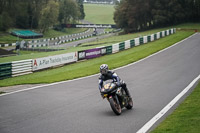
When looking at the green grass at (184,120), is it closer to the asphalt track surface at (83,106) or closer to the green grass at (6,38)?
the asphalt track surface at (83,106)

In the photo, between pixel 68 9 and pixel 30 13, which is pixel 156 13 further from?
pixel 68 9

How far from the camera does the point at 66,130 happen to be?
9906 mm

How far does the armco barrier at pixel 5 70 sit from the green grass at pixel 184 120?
54.5ft

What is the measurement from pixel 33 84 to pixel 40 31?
269 feet

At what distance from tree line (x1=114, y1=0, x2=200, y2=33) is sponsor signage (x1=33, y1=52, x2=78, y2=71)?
53.2 m

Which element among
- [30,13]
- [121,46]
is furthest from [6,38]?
[121,46]

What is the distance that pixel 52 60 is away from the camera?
31766 millimetres

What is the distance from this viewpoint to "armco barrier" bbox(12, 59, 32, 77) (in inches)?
1071

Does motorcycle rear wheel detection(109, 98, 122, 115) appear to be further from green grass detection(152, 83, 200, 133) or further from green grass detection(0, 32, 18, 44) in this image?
green grass detection(0, 32, 18, 44)

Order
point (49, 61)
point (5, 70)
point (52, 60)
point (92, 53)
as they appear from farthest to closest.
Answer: point (92, 53)
point (52, 60)
point (49, 61)
point (5, 70)

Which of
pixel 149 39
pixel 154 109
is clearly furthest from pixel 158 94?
pixel 149 39

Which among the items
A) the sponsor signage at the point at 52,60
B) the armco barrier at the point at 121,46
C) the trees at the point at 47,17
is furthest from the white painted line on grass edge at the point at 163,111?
the trees at the point at 47,17

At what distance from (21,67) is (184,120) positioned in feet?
65.9

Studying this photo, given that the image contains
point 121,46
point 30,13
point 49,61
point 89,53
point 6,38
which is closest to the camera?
point 49,61
